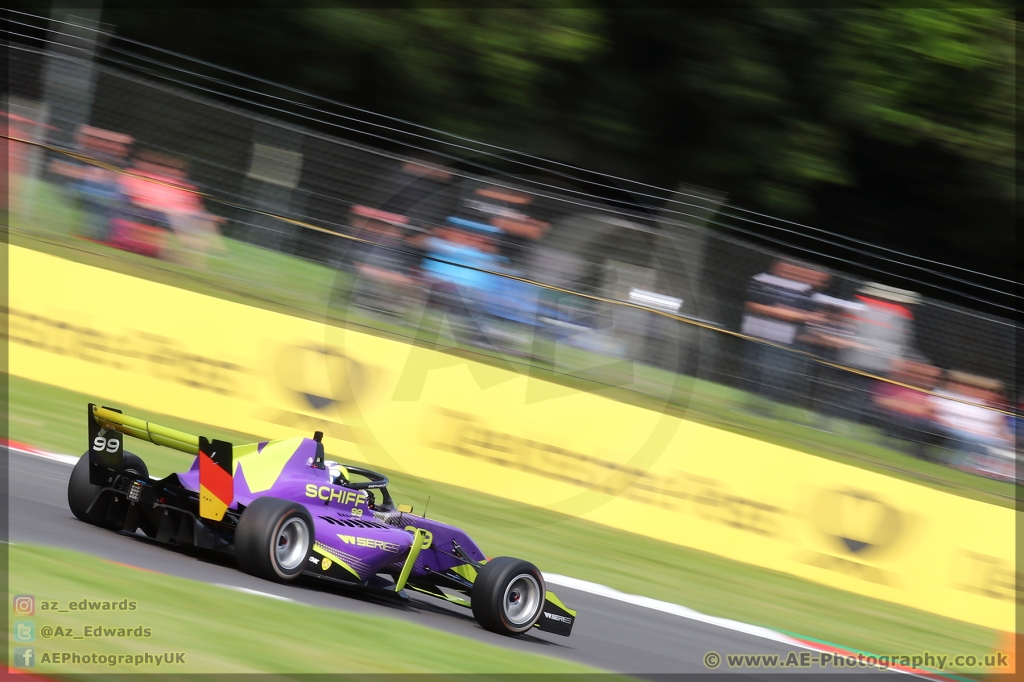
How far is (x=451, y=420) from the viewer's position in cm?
766

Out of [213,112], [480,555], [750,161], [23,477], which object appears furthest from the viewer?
[750,161]

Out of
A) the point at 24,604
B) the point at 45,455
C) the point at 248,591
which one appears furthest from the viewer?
the point at 45,455

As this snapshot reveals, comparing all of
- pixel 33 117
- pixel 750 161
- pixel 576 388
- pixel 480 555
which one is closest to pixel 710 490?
pixel 576 388

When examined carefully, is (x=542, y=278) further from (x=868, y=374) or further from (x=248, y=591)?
(x=248, y=591)

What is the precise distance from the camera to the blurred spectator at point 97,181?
316 inches

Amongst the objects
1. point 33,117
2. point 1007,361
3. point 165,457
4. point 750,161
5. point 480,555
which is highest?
point 750,161

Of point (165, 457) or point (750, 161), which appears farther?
point (750, 161)

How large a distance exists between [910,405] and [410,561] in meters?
4.28

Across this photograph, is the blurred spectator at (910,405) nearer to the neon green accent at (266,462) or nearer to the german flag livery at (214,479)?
the neon green accent at (266,462)

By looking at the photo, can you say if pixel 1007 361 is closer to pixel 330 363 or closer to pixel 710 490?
pixel 710 490

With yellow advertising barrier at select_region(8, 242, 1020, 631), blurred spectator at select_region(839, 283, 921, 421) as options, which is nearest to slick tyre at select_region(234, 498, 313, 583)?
yellow advertising barrier at select_region(8, 242, 1020, 631)

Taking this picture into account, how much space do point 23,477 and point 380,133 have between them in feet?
12.5

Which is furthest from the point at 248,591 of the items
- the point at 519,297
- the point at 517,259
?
the point at 517,259

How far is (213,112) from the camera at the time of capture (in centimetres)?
841
